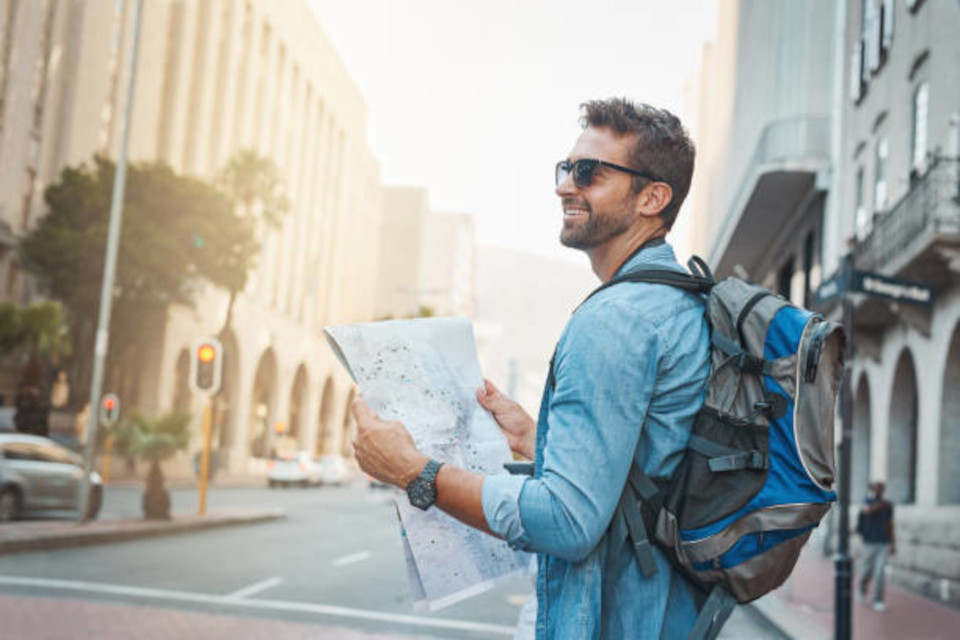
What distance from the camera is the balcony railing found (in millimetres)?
15094

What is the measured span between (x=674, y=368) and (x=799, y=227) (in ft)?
99.0

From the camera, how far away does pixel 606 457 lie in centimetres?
192

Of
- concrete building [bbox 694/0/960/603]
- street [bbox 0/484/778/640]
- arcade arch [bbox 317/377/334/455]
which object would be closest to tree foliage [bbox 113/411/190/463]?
street [bbox 0/484/778/640]

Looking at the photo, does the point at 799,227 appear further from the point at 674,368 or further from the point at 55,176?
the point at 674,368

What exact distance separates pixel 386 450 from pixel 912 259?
49.8 feet

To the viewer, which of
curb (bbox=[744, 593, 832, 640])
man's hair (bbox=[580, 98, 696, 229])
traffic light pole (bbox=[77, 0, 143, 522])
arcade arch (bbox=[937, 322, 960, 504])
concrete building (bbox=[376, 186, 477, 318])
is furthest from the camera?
concrete building (bbox=[376, 186, 477, 318])

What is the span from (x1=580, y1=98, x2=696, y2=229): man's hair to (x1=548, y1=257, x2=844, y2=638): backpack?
14.0 inches

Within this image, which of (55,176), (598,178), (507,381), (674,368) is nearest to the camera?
(674,368)

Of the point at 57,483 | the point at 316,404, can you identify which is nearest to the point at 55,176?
the point at 57,483

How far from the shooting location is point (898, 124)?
65.0ft

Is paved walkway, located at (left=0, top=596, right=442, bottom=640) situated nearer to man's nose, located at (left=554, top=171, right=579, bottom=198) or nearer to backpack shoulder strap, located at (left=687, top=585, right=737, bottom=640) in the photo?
man's nose, located at (left=554, top=171, right=579, bottom=198)

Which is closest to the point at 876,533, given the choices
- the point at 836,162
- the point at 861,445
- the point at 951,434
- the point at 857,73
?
the point at 951,434

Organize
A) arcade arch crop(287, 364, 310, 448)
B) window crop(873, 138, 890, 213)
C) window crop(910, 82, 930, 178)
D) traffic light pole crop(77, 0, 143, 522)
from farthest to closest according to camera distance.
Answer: arcade arch crop(287, 364, 310, 448)
window crop(873, 138, 890, 213)
window crop(910, 82, 930, 178)
traffic light pole crop(77, 0, 143, 522)

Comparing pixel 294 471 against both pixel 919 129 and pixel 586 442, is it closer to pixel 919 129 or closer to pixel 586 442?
pixel 919 129
